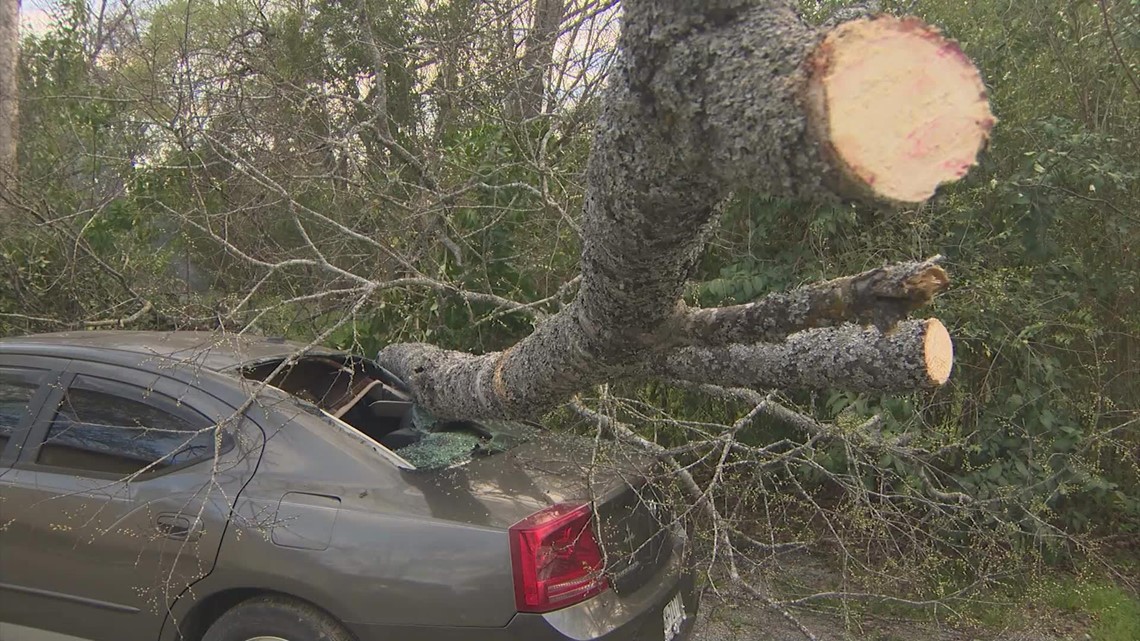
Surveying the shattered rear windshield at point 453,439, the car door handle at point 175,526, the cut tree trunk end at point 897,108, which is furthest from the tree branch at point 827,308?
the car door handle at point 175,526

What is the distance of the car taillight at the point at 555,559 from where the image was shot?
7.78 ft

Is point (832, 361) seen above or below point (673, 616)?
above

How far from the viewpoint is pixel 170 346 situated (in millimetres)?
3168

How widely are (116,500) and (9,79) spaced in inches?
288

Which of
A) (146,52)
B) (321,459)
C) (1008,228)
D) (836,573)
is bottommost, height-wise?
(836,573)

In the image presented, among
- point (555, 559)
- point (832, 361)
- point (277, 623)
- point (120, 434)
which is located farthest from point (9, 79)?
point (832, 361)

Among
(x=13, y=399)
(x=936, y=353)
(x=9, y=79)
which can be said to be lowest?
(x=936, y=353)

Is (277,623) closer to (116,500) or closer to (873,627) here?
(116,500)

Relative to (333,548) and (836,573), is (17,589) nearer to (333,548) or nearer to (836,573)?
(333,548)

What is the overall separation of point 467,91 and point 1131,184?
4191 mm

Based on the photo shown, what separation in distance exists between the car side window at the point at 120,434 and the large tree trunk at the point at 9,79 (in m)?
5.31

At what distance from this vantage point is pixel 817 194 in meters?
1.18

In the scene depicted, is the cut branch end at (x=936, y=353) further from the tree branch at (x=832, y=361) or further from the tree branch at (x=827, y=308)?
the tree branch at (x=827, y=308)

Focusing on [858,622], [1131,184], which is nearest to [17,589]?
[858,622]
